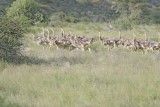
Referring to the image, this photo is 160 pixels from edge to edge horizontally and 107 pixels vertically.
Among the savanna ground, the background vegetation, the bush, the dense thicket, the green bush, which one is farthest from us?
the dense thicket

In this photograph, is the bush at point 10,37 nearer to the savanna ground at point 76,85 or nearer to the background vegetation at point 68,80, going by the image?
the background vegetation at point 68,80

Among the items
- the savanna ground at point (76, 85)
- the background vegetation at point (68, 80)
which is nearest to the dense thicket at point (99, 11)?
the background vegetation at point (68, 80)

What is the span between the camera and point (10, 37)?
18.7 metres

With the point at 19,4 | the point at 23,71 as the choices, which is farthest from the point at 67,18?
the point at 23,71

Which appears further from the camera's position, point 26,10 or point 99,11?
point 99,11

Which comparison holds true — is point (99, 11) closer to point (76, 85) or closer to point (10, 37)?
point (10, 37)

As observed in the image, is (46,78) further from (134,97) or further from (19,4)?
(19,4)

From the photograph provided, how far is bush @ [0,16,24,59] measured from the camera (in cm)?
1819

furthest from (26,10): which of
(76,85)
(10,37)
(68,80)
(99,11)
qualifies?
(76,85)

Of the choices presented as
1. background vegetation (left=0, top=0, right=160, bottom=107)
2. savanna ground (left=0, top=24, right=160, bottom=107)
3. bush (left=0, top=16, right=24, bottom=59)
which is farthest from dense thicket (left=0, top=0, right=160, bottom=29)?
savanna ground (left=0, top=24, right=160, bottom=107)

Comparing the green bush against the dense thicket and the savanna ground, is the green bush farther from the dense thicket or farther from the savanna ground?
the savanna ground

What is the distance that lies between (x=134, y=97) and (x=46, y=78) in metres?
3.39

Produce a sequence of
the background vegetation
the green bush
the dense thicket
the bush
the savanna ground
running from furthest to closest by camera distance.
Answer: the dense thicket < the green bush < the bush < the background vegetation < the savanna ground

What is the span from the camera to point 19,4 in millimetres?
50875
